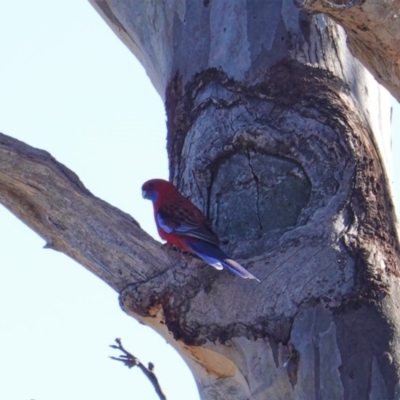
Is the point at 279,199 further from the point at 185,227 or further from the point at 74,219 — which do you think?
the point at 74,219

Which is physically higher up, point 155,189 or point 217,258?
point 155,189

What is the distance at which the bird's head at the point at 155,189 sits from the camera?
486 cm

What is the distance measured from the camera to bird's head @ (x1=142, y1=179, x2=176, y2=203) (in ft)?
15.9

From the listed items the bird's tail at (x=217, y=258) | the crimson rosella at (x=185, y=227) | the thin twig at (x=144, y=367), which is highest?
the crimson rosella at (x=185, y=227)

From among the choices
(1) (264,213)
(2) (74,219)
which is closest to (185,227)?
(1) (264,213)

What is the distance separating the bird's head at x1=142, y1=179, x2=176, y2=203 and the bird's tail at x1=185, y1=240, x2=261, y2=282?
788mm

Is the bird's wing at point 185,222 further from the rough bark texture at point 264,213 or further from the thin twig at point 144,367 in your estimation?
the thin twig at point 144,367

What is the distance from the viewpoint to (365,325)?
11.3 feet

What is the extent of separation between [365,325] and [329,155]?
80cm

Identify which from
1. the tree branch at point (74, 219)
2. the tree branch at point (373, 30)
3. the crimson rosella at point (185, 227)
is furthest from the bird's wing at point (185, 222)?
the tree branch at point (373, 30)

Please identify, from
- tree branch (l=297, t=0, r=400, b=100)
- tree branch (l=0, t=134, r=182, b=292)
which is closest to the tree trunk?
tree branch (l=0, t=134, r=182, b=292)

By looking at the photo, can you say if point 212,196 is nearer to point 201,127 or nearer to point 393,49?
point 201,127

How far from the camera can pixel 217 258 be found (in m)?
3.67

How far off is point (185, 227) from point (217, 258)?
28.8 inches
